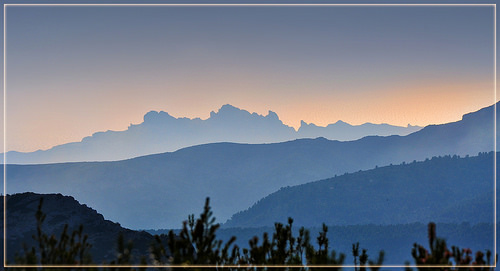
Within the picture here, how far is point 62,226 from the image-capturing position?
89.2 feet

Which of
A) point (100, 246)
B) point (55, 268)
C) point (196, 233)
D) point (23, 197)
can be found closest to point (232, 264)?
point (196, 233)

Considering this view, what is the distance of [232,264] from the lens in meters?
14.0

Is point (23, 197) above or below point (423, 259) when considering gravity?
above

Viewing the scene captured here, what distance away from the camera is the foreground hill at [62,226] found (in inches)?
973

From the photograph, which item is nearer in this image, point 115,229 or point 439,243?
point 439,243

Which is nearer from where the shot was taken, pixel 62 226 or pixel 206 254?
pixel 206 254

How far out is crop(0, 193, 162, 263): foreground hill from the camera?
24.7 meters

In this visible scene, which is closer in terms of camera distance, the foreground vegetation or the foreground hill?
the foreground vegetation

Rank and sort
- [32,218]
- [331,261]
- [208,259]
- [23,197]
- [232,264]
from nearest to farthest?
[331,261] → [208,259] → [232,264] → [32,218] → [23,197]

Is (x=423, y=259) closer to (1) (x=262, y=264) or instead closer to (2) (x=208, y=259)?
(1) (x=262, y=264)

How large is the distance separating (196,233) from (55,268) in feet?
8.75

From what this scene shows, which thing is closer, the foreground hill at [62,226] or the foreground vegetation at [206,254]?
the foreground vegetation at [206,254]

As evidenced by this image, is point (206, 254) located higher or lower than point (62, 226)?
lower

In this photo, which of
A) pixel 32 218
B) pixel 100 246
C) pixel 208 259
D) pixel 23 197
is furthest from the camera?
pixel 23 197
